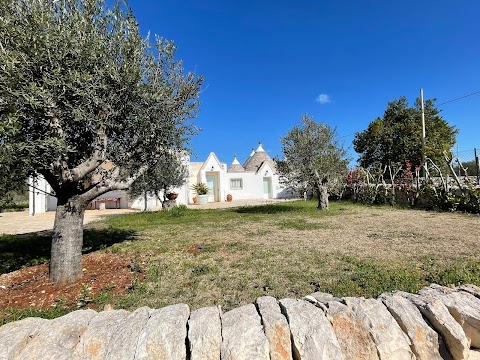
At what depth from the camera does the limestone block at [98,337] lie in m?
A: 1.84

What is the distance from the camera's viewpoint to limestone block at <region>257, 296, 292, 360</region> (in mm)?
1893

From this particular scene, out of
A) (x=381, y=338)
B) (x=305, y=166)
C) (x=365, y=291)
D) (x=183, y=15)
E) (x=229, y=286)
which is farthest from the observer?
(x=305, y=166)

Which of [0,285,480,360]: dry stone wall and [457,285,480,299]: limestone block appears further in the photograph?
[457,285,480,299]: limestone block

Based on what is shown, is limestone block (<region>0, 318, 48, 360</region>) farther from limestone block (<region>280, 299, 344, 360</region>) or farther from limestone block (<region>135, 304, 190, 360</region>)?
limestone block (<region>280, 299, 344, 360</region>)

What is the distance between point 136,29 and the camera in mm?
4496

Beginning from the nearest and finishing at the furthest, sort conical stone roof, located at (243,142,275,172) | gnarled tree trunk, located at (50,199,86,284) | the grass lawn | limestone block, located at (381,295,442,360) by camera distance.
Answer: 1. limestone block, located at (381,295,442,360)
2. the grass lawn
3. gnarled tree trunk, located at (50,199,86,284)
4. conical stone roof, located at (243,142,275,172)

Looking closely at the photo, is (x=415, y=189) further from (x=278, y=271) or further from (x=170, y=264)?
(x=170, y=264)

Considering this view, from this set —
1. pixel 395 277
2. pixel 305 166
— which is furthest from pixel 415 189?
pixel 395 277

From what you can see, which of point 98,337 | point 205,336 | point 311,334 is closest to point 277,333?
point 311,334

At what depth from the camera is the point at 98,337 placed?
6.29 ft

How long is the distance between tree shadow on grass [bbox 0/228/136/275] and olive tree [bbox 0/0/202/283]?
2019 millimetres

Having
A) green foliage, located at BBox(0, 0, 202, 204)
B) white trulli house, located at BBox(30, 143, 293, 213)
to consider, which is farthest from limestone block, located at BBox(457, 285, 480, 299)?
white trulli house, located at BBox(30, 143, 293, 213)

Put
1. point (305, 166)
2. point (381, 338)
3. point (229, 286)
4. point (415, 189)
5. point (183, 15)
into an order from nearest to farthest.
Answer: point (381, 338) < point (229, 286) < point (183, 15) < point (305, 166) < point (415, 189)

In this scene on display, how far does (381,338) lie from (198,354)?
4.47ft
